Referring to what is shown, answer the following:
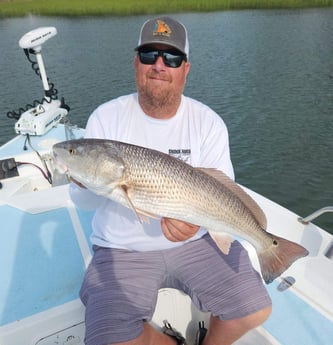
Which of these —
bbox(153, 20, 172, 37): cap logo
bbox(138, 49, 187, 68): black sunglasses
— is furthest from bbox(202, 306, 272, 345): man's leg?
bbox(153, 20, 172, 37): cap logo

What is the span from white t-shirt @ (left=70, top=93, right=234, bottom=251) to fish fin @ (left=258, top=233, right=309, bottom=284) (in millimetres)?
593

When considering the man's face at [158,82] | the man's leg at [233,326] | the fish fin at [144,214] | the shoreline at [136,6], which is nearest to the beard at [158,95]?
the man's face at [158,82]

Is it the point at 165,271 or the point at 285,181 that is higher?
the point at 165,271

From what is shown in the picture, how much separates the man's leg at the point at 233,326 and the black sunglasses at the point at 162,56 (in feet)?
6.37

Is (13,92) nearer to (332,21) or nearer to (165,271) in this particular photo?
(165,271)

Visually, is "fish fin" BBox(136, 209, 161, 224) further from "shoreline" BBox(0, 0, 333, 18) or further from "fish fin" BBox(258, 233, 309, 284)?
"shoreline" BBox(0, 0, 333, 18)

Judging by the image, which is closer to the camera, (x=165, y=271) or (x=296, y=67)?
(x=165, y=271)

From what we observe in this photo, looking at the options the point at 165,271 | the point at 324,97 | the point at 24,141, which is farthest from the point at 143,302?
the point at 324,97

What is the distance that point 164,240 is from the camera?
2615mm

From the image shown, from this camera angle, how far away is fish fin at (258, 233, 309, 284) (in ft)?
7.78

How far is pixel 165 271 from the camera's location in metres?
2.58

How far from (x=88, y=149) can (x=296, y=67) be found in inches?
632

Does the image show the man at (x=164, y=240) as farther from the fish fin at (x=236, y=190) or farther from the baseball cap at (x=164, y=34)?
the fish fin at (x=236, y=190)

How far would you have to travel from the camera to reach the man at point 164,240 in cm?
238
